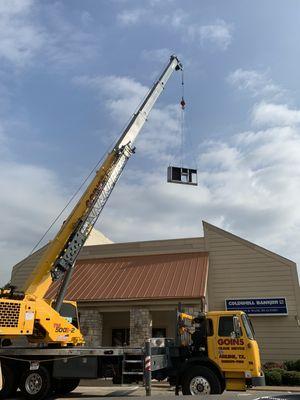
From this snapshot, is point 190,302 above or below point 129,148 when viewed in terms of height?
below

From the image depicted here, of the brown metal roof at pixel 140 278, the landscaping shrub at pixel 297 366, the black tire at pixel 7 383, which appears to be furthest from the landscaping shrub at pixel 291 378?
the black tire at pixel 7 383

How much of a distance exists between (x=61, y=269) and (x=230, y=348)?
20.0ft

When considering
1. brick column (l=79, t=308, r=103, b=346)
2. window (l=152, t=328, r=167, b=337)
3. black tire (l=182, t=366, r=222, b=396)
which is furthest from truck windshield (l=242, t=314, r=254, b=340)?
window (l=152, t=328, r=167, b=337)

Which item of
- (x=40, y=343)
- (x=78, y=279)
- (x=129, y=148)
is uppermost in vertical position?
(x=129, y=148)

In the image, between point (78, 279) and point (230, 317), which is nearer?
point (230, 317)

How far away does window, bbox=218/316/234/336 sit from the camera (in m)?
12.0

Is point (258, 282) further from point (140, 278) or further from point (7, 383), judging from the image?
point (7, 383)

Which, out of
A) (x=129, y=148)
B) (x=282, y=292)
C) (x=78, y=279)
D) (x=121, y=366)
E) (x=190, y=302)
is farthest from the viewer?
(x=78, y=279)

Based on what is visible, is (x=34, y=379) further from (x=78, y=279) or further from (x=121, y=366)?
(x=78, y=279)

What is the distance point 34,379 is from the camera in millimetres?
12633

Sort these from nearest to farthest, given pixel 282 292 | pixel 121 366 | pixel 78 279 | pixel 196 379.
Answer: pixel 196 379 < pixel 121 366 < pixel 282 292 < pixel 78 279

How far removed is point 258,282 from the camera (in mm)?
22500

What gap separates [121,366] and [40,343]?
2.74m

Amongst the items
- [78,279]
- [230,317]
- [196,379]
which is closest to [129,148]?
[230,317]
